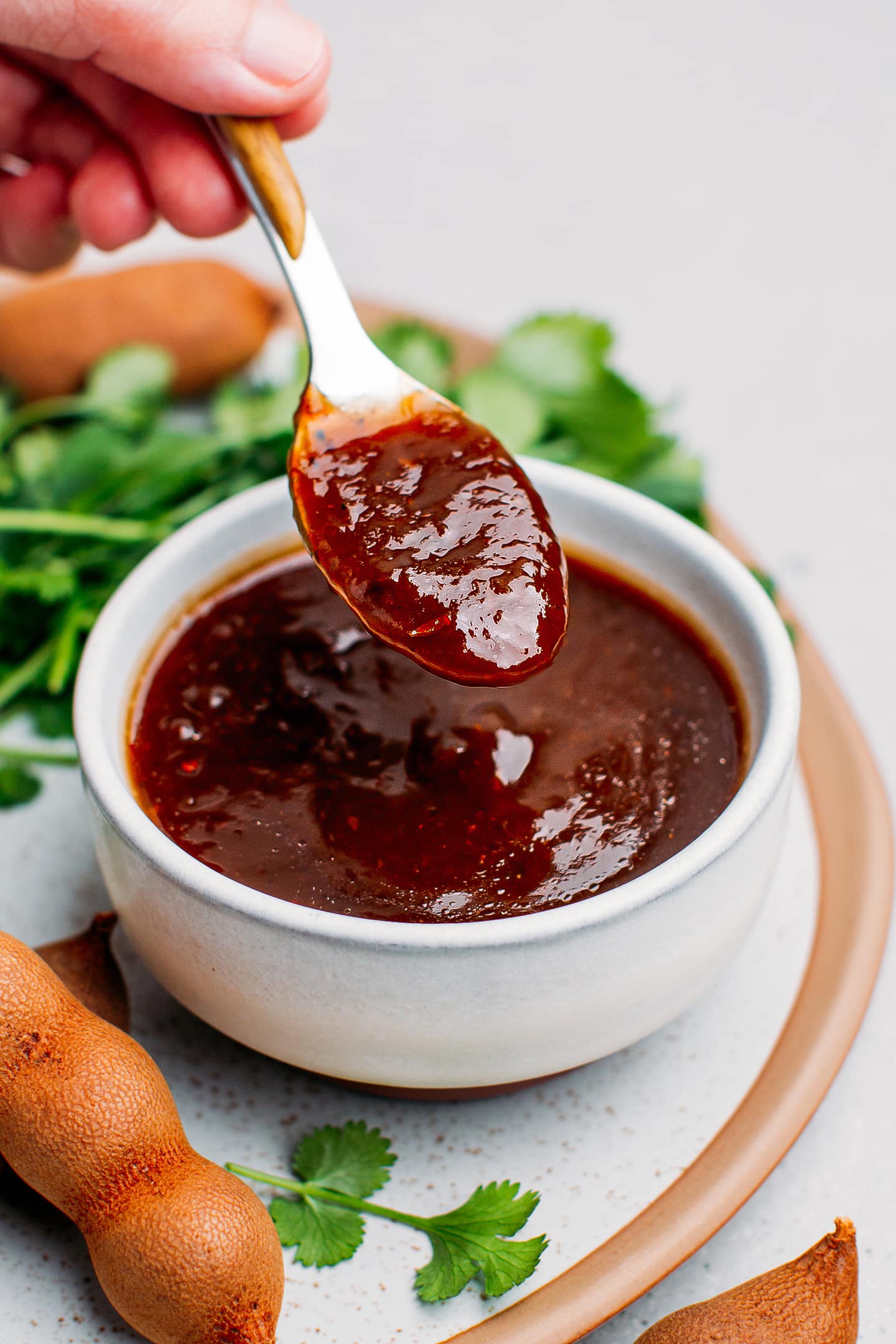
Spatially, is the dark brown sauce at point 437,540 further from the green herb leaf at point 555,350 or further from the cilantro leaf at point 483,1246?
the green herb leaf at point 555,350

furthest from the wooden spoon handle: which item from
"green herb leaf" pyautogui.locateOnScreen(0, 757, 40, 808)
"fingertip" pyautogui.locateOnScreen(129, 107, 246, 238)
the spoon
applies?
"green herb leaf" pyautogui.locateOnScreen(0, 757, 40, 808)

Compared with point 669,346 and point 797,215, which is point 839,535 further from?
point 797,215

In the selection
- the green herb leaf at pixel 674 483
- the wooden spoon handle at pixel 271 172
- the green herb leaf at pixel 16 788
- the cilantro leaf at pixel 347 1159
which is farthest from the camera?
the green herb leaf at pixel 674 483

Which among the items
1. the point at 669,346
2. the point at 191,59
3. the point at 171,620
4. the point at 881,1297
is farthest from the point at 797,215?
the point at 881,1297

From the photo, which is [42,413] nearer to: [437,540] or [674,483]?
[674,483]

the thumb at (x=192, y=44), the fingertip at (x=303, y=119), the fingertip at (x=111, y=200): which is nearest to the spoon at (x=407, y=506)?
the thumb at (x=192, y=44)

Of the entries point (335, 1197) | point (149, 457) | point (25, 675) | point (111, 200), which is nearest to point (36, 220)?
point (111, 200)

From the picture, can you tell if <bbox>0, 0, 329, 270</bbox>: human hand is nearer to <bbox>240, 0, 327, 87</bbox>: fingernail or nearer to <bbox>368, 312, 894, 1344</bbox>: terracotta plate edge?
<bbox>240, 0, 327, 87</bbox>: fingernail

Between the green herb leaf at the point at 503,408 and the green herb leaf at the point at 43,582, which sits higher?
the green herb leaf at the point at 503,408
